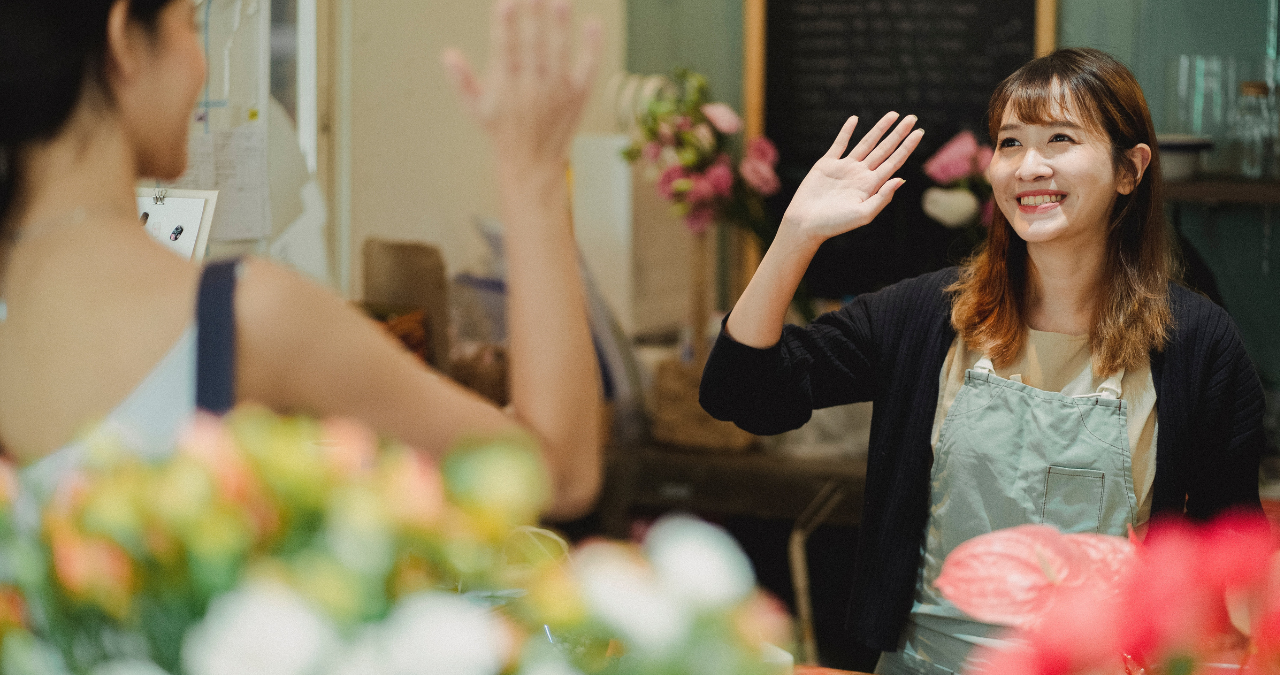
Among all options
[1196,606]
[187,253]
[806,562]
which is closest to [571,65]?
[1196,606]

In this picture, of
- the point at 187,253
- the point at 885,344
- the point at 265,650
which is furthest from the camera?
the point at 885,344

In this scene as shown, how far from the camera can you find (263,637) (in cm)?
45

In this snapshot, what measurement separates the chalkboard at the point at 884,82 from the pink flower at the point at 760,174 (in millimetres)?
153

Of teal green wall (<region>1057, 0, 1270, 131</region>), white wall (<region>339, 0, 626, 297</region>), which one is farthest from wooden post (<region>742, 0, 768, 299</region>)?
teal green wall (<region>1057, 0, 1270, 131</region>)

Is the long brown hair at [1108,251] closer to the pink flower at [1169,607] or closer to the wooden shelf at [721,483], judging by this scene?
the pink flower at [1169,607]

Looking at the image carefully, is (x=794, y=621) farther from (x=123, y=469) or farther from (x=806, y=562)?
(x=123, y=469)

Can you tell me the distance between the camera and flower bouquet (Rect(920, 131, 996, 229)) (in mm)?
2439

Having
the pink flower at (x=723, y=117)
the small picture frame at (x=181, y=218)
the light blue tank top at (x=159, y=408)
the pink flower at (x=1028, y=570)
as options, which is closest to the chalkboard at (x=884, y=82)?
the pink flower at (x=723, y=117)

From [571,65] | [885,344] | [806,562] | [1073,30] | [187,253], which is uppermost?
[1073,30]

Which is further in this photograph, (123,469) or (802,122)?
(802,122)

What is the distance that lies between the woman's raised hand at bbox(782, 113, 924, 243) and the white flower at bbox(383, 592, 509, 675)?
877mm

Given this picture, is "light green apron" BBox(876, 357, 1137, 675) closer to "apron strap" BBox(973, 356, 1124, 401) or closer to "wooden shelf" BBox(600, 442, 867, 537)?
"apron strap" BBox(973, 356, 1124, 401)

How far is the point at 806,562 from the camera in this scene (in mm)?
2500

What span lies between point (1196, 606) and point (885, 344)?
2.88 feet
